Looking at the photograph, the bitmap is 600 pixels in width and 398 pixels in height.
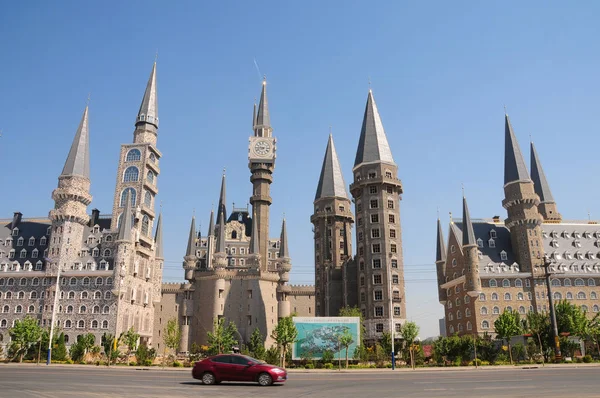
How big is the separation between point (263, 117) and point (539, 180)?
225 ft

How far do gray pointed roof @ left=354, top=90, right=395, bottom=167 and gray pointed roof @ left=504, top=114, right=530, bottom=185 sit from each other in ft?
76.2

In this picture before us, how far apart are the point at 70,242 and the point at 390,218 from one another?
5889cm

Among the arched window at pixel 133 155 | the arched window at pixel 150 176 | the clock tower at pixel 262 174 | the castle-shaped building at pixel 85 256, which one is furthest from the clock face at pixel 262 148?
the arched window at pixel 133 155

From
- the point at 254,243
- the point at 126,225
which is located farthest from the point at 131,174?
the point at 254,243

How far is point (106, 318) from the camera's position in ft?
275

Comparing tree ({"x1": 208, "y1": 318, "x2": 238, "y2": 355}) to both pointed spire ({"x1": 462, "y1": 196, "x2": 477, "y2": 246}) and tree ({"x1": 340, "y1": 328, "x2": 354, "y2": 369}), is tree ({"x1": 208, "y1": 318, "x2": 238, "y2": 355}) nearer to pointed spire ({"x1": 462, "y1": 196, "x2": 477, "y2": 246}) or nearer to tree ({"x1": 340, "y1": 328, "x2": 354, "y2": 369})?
tree ({"x1": 340, "y1": 328, "x2": 354, "y2": 369})

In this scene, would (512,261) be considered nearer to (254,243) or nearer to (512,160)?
(512,160)

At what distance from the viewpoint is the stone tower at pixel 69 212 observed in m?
87.4

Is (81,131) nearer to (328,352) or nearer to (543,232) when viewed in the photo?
(328,352)

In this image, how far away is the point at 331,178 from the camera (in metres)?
112

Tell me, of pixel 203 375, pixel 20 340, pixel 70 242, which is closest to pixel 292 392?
pixel 203 375

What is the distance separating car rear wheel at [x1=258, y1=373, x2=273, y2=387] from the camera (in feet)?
76.5

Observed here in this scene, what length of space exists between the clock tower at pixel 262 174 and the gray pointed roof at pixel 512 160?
51951 mm

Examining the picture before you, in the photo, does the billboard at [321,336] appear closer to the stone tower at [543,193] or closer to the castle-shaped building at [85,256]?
the castle-shaped building at [85,256]
